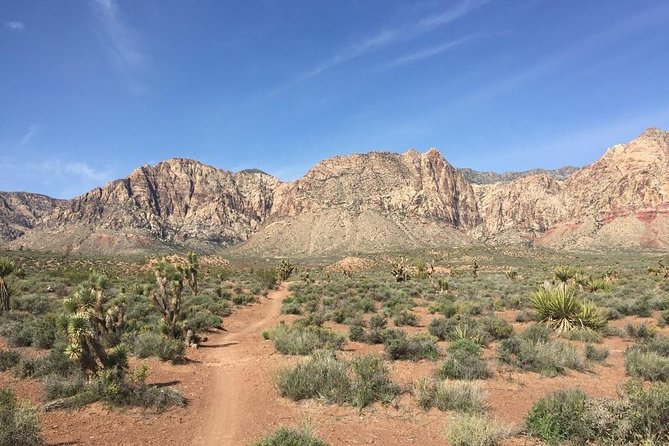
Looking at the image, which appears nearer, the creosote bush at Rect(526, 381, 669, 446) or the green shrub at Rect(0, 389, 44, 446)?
the creosote bush at Rect(526, 381, 669, 446)

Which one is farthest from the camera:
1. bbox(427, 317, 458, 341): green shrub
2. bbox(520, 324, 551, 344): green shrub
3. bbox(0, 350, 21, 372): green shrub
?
bbox(427, 317, 458, 341): green shrub

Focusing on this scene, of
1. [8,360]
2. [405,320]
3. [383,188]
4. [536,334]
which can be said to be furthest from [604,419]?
[383,188]

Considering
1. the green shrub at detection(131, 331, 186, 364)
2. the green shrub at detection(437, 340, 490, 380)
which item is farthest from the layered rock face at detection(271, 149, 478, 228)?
the green shrub at detection(437, 340, 490, 380)

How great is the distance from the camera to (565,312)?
1784cm

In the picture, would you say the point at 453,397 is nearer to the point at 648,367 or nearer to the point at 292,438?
the point at 292,438

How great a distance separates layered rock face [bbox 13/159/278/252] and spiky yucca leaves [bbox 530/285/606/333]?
113 meters

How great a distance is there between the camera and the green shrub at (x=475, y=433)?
6.68 m

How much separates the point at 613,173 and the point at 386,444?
533 feet

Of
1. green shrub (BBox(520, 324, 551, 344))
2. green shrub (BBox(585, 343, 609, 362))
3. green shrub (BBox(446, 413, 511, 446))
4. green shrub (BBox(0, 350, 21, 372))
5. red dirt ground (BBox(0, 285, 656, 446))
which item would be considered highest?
green shrub (BBox(0, 350, 21, 372))

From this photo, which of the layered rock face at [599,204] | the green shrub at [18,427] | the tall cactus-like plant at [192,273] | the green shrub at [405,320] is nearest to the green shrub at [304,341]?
the green shrub at [405,320]

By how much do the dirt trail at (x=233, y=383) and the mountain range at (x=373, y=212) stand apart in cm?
8386

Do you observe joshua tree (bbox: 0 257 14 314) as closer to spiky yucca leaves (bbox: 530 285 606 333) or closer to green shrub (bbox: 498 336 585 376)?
green shrub (bbox: 498 336 585 376)

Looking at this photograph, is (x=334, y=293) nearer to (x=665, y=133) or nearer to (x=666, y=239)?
(x=666, y=239)

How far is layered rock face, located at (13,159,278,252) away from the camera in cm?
12700
